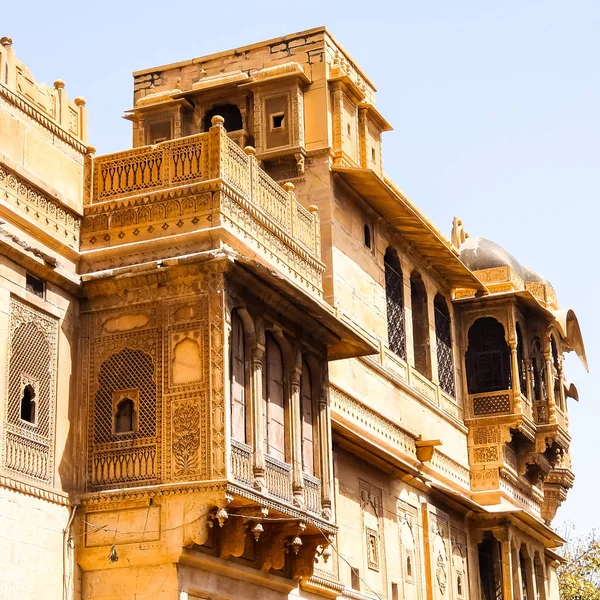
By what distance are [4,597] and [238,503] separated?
7.63 feet

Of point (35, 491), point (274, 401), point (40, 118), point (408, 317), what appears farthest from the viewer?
point (408, 317)

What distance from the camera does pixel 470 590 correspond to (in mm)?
20969

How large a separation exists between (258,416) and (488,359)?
Result: 33.8 feet

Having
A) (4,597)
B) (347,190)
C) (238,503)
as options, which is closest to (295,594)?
(238,503)

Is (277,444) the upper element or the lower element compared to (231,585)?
upper

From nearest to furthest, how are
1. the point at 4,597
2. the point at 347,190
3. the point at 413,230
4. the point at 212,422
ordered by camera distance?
the point at 4,597
the point at 212,422
the point at 347,190
the point at 413,230

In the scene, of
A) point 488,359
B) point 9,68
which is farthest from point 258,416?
point 488,359

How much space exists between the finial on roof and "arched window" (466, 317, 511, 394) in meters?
1.76

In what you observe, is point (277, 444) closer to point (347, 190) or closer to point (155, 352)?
point (155, 352)

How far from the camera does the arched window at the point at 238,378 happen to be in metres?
12.9

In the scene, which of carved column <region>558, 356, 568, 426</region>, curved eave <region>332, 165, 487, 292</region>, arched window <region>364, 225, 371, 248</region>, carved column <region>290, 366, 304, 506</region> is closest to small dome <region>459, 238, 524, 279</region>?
curved eave <region>332, 165, 487, 292</region>

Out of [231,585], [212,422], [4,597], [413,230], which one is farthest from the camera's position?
[413,230]

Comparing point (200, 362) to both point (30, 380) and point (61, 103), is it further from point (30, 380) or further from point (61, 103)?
point (61, 103)

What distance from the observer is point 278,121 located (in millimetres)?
18891
